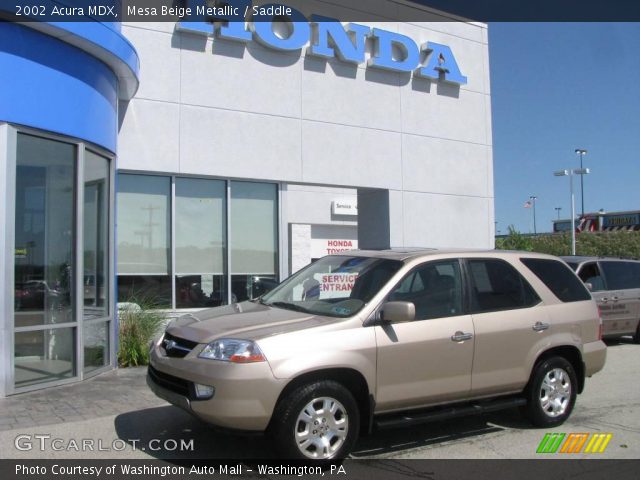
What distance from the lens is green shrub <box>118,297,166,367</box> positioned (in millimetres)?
10117

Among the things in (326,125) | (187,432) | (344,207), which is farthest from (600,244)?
(187,432)

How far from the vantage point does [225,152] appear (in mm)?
12344

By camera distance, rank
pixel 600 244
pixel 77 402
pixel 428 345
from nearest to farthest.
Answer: pixel 428 345 → pixel 77 402 → pixel 600 244

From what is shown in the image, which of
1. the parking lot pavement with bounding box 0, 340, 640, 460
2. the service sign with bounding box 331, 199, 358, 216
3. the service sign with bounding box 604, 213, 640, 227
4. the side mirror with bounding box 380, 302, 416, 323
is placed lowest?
the parking lot pavement with bounding box 0, 340, 640, 460

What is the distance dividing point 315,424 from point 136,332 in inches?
224

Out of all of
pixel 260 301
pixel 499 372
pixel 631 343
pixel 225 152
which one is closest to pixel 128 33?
pixel 225 152

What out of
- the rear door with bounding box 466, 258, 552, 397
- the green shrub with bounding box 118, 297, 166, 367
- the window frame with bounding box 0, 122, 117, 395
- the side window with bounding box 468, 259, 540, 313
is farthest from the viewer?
the green shrub with bounding box 118, 297, 166, 367

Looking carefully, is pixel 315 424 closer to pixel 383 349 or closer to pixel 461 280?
pixel 383 349

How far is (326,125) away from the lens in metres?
13.5

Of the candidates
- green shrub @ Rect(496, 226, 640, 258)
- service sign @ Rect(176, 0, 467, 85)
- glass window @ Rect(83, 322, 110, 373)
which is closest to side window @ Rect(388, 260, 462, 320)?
glass window @ Rect(83, 322, 110, 373)

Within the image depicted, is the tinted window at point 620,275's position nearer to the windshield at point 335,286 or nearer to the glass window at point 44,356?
the windshield at point 335,286

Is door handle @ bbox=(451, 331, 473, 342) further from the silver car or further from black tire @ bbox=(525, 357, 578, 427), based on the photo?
the silver car

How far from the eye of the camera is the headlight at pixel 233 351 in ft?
16.9

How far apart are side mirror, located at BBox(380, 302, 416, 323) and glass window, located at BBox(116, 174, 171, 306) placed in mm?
6709
